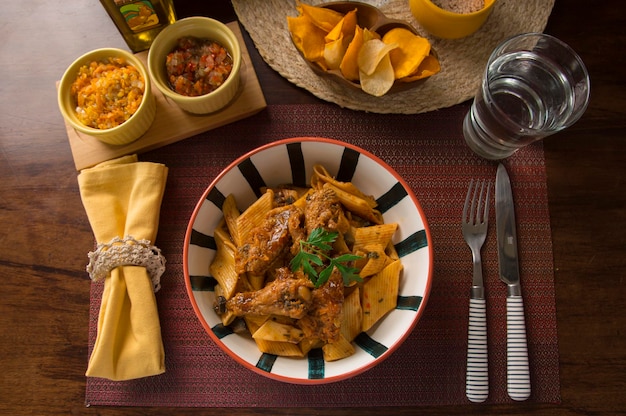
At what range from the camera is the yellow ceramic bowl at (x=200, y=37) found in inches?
58.1

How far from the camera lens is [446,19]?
152 cm

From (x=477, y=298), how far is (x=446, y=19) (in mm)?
788

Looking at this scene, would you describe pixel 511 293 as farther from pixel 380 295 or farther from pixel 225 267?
pixel 225 267

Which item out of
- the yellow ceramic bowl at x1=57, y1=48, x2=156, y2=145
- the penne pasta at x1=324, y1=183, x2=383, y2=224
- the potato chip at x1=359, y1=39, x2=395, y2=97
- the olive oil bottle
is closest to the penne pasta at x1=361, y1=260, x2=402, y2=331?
the penne pasta at x1=324, y1=183, x2=383, y2=224

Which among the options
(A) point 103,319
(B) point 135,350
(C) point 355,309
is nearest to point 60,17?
(A) point 103,319

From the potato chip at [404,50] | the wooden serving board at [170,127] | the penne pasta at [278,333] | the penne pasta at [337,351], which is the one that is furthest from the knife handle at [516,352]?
the wooden serving board at [170,127]

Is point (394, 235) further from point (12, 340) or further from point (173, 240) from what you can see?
point (12, 340)

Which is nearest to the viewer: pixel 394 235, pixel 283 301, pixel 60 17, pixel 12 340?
pixel 283 301

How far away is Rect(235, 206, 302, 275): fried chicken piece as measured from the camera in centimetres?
130

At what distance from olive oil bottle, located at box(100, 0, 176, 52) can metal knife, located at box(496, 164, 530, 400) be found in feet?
3.55

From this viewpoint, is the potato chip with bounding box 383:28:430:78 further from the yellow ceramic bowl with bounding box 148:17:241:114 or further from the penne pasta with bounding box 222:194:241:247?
the penne pasta with bounding box 222:194:241:247

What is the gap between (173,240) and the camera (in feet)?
5.12

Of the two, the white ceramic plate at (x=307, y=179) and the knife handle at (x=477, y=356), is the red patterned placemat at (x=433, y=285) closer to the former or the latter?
the knife handle at (x=477, y=356)

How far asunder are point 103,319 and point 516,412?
116 cm
